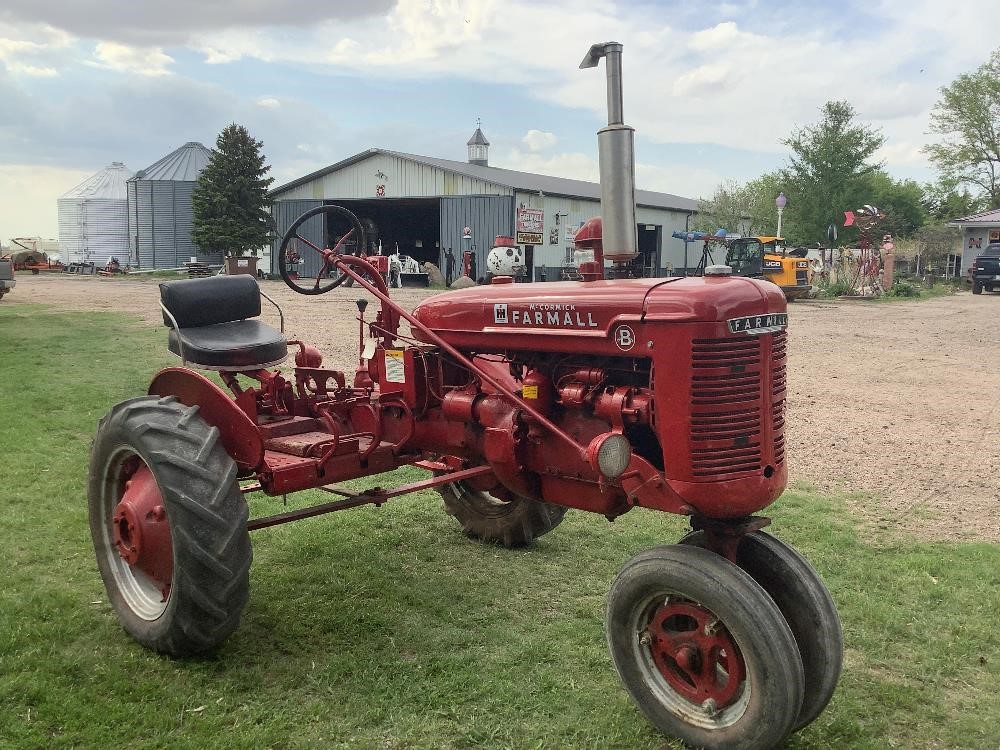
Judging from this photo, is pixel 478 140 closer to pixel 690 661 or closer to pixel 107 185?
pixel 107 185

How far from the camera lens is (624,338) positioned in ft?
9.62

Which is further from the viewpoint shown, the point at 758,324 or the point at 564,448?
the point at 564,448

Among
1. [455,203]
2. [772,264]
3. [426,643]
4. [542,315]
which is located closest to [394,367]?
[542,315]

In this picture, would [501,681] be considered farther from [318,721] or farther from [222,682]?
[222,682]

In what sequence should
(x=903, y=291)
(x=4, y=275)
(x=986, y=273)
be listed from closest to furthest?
(x=4, y=275) → (x=903, y=291) → (x=986, y=273)

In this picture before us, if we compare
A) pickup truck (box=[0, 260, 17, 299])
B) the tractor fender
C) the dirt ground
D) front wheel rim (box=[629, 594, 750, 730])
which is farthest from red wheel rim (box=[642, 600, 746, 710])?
pickup truck (box=[0, 260, 17, 299])

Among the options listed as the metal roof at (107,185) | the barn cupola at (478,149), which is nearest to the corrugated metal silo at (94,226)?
the metal roof at (107,185)

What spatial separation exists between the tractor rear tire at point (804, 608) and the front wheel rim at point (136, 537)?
2.07 metres

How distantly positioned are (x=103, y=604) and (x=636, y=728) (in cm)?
243

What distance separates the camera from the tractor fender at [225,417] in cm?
362

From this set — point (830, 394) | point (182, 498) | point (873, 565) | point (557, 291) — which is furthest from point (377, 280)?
point (830, 394)

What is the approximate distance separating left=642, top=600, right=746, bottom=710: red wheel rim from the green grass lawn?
23 cm

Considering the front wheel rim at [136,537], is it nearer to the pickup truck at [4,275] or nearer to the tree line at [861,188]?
the pickup truck at [4,275]

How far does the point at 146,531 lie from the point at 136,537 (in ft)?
0.17
